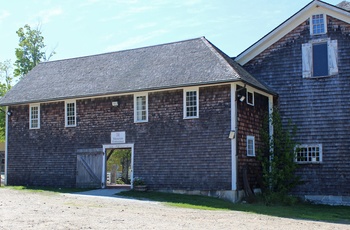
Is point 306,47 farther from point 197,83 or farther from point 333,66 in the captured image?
point 197,83

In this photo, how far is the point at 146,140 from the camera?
76.2ft

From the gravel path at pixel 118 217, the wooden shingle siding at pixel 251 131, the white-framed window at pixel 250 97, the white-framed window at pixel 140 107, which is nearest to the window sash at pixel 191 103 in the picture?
the wooden shingle siding at pixel 251 131

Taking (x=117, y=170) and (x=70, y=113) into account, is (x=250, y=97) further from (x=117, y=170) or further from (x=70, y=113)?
(x=117, y=170)

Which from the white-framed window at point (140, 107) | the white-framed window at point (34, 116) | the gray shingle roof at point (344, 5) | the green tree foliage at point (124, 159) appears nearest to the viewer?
the white-framed window at point (140, 107)

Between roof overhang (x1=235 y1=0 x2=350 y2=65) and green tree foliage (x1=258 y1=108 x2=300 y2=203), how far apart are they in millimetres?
3095

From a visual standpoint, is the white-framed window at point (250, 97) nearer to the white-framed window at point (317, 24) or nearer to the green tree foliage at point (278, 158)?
the green tree foliage at point (278, 158)

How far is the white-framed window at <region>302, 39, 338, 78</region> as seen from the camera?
23.0 m

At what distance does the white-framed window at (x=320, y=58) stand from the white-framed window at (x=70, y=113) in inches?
433

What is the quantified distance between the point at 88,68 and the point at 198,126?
873cm

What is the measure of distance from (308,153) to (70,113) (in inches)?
451

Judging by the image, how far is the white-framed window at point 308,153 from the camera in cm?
2295

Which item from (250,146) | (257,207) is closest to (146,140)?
(250,146)

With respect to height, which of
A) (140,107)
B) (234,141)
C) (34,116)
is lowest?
(234,141)

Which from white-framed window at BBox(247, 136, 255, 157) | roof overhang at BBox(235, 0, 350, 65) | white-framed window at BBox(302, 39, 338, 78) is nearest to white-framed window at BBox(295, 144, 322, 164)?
white-framed window at BBox(247, 136, 255, 157)
